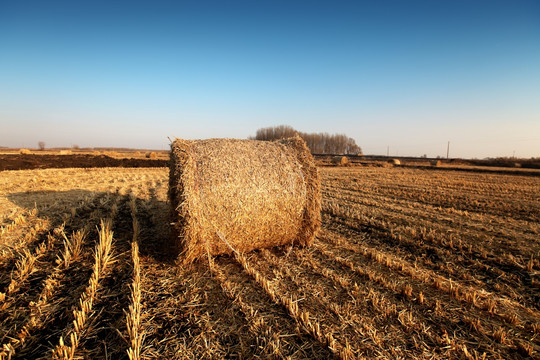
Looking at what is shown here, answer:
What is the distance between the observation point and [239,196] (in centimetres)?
477

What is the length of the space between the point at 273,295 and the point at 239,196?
1.89 meters

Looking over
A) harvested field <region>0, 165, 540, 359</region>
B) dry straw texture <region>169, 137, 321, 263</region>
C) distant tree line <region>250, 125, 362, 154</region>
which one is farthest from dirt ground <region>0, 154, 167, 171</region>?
distant tree line <region>250, 125, 362, 154</region>

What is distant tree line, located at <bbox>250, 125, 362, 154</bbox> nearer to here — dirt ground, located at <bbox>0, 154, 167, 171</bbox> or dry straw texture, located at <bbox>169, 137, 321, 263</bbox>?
dirt ground, located at <bbox>0, 154, 167, 171</bbox>

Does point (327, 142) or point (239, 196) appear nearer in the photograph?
point (239, 196)

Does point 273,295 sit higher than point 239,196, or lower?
lower

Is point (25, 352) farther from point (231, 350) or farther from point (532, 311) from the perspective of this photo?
point (532, 311)

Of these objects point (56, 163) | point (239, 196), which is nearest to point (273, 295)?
point (239, 196)

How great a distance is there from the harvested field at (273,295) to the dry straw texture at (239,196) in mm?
422

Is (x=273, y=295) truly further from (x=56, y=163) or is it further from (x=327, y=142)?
(x=327, y=142)

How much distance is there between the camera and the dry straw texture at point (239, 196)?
4445 mm

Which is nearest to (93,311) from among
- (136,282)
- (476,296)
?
(136,282)

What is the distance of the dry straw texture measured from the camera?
445 cm

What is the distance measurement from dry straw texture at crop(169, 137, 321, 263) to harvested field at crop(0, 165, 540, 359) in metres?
0.42

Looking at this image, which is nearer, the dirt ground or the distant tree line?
the dirt ground
